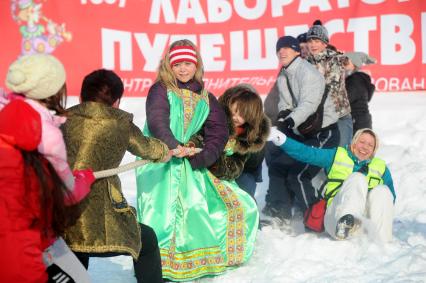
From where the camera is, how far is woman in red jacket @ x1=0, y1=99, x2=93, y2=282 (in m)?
2.31

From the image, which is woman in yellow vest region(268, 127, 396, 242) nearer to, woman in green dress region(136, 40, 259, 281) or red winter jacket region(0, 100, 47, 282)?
woman in green dress region(136, 40, 259, 281)

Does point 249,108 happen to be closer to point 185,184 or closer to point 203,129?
point 203,129

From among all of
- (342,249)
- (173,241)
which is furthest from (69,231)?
(342,249)

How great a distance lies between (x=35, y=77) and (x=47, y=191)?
434 millimetres

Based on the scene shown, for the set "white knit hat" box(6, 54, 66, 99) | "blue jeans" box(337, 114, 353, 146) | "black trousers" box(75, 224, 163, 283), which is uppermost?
"white knit hat" box(6, 54, 66, 99)

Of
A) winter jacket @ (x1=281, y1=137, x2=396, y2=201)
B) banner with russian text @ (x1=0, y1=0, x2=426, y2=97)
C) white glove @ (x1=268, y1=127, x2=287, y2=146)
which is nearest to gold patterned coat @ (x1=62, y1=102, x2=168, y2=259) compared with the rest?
white glove @ (x1=268, y1=127, x2=287, y2=146)

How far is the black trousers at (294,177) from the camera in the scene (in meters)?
5.47

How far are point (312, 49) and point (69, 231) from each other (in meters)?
3.24

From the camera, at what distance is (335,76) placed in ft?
18.1

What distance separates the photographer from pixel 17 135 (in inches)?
91.4

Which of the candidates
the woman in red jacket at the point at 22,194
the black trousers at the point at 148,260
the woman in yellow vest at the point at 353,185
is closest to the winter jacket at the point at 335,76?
the woman in yellow vest at the point at 353,185

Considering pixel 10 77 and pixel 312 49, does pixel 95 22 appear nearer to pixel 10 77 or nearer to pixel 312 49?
pixel 312 49

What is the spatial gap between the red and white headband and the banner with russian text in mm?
4690

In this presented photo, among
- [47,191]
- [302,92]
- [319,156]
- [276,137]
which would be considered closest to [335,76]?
[302,92]
